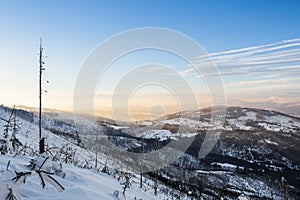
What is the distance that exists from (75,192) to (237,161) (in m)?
199

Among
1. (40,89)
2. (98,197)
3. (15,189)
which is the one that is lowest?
(98,197)

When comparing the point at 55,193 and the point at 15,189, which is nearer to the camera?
the point at 15,189

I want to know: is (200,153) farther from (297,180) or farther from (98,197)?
(98,197)

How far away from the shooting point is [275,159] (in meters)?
196

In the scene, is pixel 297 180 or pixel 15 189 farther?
pixel 297 180

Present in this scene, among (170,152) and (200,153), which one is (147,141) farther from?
(200,153)

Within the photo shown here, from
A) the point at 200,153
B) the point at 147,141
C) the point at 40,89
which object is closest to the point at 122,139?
the point at 147,141

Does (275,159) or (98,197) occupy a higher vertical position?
(98,197)

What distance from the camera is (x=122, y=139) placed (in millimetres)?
197500

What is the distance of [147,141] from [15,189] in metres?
195

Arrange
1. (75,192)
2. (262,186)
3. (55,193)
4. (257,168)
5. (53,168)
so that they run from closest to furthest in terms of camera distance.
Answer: (55,193), (75,192), (53,168), (262,186), (257,168)

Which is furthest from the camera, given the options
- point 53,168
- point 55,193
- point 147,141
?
point 147,141

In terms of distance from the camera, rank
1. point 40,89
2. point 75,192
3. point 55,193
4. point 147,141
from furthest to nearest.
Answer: point 147,141, point 40,89, point 75,192, point 55,193

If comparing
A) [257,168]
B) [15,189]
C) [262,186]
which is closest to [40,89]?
[15,189]
